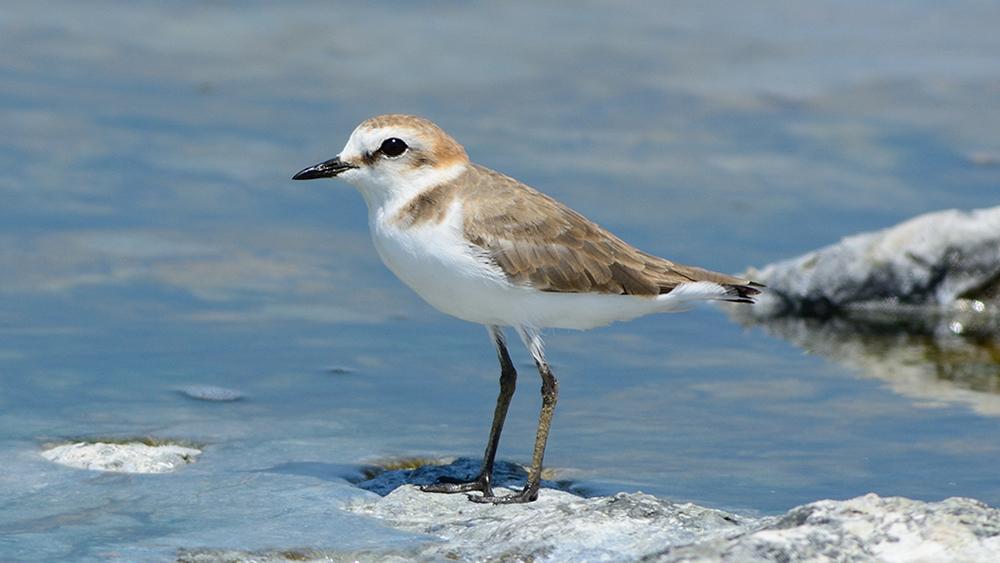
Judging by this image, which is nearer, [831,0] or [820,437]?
[820,437]

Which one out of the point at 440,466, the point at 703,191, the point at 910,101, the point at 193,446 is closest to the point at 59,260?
the point at 193,446

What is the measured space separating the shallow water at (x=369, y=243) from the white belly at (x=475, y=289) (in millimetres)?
933

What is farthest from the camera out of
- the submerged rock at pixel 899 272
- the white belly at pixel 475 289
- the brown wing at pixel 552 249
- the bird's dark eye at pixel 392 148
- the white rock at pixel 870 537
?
the submerged rock at pixel 899 272

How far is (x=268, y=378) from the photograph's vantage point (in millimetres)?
7934

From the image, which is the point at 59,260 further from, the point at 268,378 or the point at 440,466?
the point at 440,466

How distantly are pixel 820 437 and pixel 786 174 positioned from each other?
4986 millimetres

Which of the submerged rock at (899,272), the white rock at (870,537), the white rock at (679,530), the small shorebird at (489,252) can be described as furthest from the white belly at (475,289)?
the submerged rock at (899,272)

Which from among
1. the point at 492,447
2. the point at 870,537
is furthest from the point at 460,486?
the point at 870,537

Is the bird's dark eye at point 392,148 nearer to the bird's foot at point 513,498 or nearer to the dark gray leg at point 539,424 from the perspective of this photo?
the dark gray leg at point 539,424

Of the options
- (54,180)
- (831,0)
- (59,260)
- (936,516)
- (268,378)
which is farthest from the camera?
(831,0)

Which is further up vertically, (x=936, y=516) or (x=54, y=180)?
(x=54, y=180)

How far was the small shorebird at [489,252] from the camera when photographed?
6.11 meters

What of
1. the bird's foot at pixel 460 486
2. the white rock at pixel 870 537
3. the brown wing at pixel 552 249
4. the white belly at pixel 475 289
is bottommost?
the bird's foot at pixel 460 486

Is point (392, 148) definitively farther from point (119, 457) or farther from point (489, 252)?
point (119, 457)
